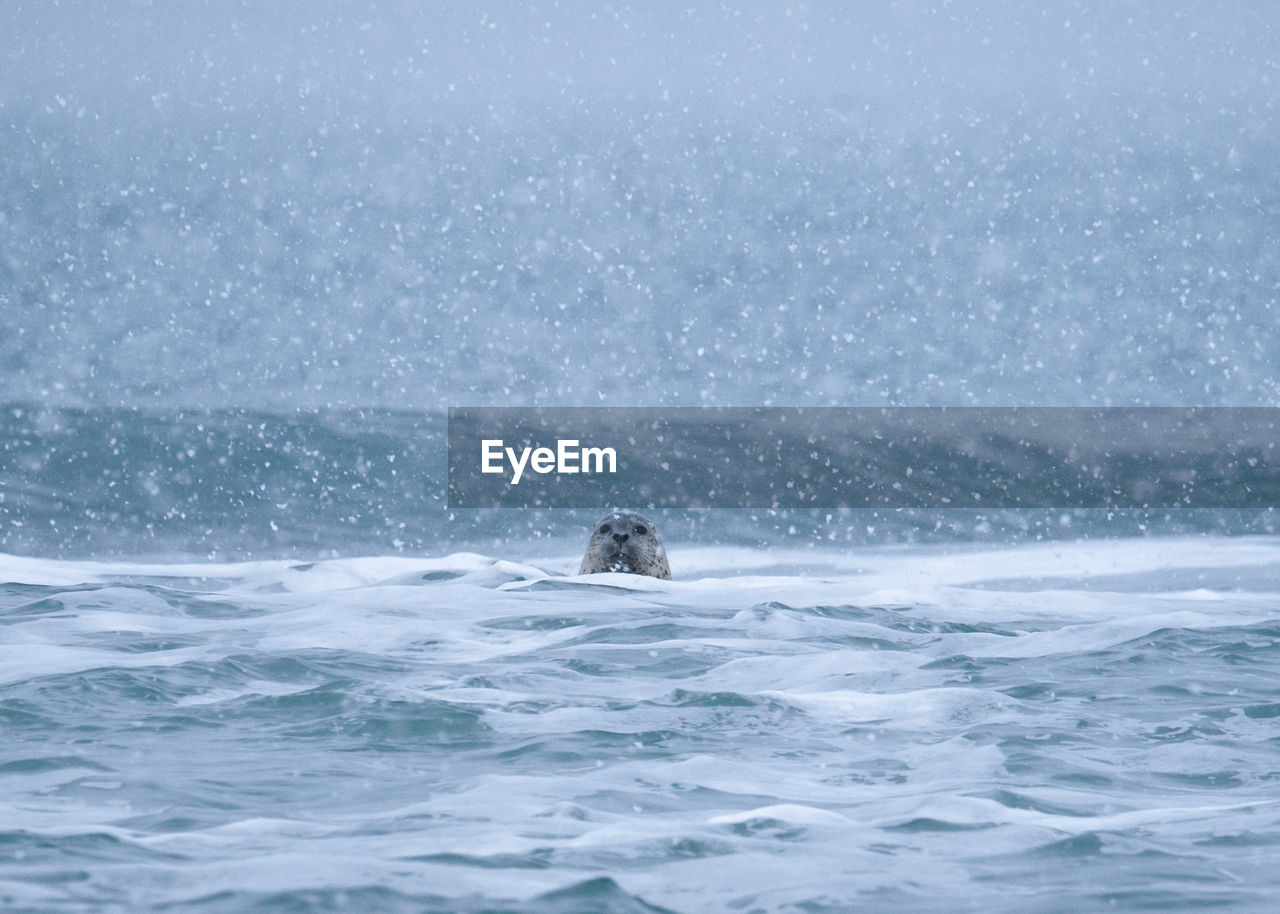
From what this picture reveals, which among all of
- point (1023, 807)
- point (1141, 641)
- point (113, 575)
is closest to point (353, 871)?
point (1023, 807)

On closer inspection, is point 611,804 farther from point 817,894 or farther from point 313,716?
point 313,716

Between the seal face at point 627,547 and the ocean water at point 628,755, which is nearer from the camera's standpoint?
the ocean water at point 628,755

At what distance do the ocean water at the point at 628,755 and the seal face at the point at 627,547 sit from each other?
0.72m

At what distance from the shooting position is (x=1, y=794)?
5535 millimetres

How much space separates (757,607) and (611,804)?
630cm

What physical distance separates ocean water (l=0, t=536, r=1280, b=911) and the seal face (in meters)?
0.72

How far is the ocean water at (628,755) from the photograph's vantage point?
4.52 meters

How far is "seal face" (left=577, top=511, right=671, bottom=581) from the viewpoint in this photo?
1273 cm

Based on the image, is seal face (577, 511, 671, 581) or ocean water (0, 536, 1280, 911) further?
seal face (577, 511, 671, 581)

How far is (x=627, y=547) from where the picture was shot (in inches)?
501

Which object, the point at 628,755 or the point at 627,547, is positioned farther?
the point at 627,547

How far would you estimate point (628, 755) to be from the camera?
255 inches

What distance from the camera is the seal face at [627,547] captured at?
12727mm

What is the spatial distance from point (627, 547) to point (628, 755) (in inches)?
247
